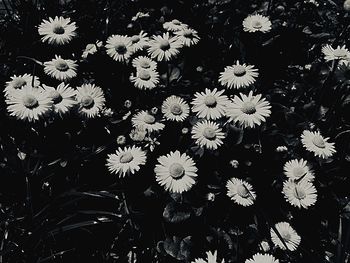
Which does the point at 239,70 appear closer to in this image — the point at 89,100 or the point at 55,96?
the point at 89,100

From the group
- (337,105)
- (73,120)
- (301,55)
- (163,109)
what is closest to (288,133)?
(337,105)

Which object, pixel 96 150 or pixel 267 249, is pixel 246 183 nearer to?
pixel 267 249

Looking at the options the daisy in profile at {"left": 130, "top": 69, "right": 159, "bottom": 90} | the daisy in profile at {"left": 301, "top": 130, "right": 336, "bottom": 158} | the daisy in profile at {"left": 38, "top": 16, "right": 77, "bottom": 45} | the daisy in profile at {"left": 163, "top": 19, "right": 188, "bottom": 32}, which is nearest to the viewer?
the daisy in profile at {"left": 301, "top": 130, "right": 336, "bottom": 158}

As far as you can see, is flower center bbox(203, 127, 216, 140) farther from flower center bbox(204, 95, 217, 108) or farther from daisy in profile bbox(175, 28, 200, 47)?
daisy in profile bbox(175, 28, 200, 47)

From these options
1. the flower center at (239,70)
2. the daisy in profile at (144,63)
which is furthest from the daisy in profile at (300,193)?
the daisy in profile at (144,63)

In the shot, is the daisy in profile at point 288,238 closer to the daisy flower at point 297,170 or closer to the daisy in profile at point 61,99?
the daisy flower at point 297,170

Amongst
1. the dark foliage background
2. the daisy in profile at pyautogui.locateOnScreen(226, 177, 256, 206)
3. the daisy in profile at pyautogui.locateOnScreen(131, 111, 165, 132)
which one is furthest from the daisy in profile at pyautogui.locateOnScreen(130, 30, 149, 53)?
the daisy in profile at pyautogui.locateOnScreen(226, 177, 256, 206)
